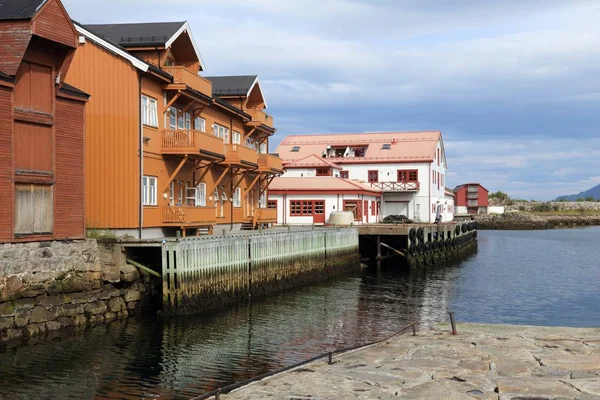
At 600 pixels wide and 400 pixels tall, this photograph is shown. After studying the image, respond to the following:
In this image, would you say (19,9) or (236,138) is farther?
(236,138)

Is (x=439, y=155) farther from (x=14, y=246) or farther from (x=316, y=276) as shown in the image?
(x=14, y=246)

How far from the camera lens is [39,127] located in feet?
70.3

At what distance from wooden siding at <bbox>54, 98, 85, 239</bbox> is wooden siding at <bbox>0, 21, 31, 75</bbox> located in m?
2.27

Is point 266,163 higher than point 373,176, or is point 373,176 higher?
point 373,176

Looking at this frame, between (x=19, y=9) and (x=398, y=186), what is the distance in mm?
50044

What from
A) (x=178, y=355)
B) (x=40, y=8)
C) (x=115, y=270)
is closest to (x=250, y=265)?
(x=115, y=270)

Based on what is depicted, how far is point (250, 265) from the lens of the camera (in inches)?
1161

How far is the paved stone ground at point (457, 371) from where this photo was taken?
1115 cm

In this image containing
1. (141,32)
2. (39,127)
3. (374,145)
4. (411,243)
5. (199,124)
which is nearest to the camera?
(39,127)

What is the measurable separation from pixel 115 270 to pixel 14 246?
4.69m

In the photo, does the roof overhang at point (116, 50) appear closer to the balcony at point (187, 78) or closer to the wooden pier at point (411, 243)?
the balcony at point (187, 78)

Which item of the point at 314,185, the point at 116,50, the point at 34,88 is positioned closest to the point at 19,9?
the point at 34,88

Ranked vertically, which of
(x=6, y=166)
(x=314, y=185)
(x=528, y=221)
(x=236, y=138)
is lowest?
(x=528, y=221)

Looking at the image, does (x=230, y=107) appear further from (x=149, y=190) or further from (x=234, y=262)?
(x=234, y=262)
